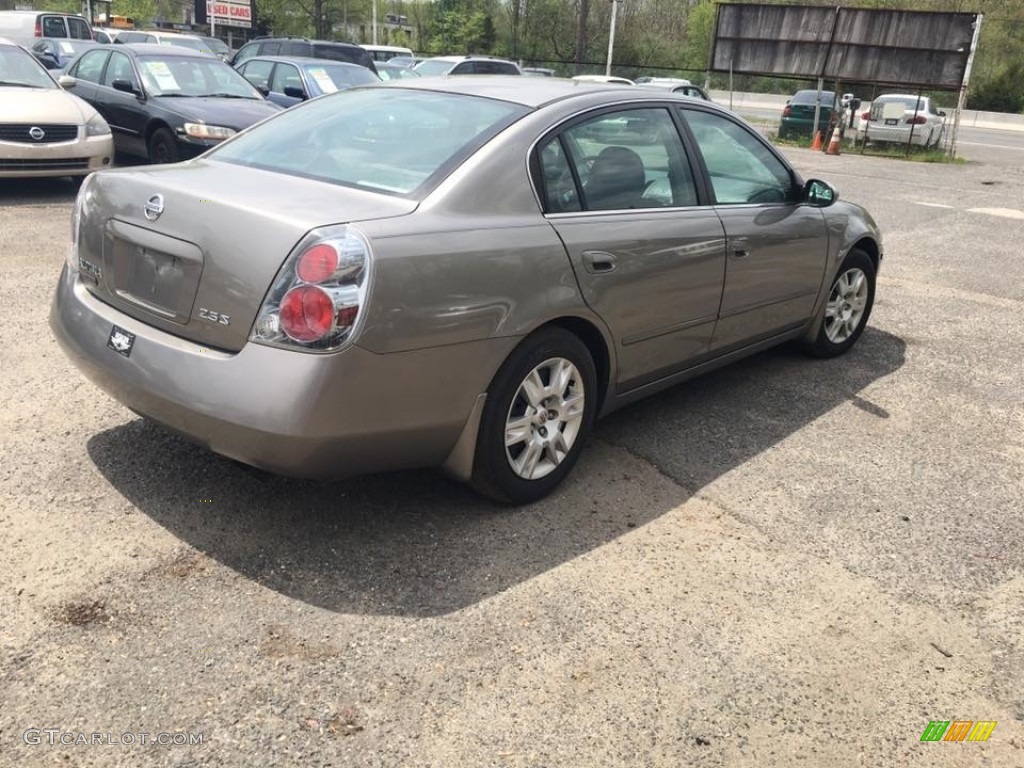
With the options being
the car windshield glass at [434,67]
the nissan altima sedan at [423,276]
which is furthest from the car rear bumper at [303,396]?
the car windshield glass at [434,67]

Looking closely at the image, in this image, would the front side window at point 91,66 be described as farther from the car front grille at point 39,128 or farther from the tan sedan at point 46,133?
the car front grille at point 39,128

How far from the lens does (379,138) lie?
3.70 metres

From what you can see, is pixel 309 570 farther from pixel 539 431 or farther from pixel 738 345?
pixel 738 345

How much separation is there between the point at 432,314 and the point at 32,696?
1588mm

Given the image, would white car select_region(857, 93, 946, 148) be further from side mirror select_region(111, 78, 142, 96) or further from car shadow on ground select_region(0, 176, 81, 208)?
car shadow on ground select_region(0, 176, 81, 208)

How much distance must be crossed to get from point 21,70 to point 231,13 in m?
32.8

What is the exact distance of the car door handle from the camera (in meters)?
3.61

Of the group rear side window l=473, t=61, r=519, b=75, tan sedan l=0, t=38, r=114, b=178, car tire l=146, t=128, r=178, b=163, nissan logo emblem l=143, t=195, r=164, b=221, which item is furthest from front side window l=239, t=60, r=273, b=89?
nissan logo emblem l=143, t=195, r=164, b=221

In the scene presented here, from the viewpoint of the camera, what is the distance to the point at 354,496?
12.0 feet

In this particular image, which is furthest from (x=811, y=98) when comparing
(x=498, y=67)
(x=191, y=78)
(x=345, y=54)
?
(x=191, y=78)

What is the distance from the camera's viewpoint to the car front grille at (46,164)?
8828 millimetres

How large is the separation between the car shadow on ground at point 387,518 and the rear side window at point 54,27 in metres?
25.1

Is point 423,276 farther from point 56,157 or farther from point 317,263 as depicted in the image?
point 56,157
